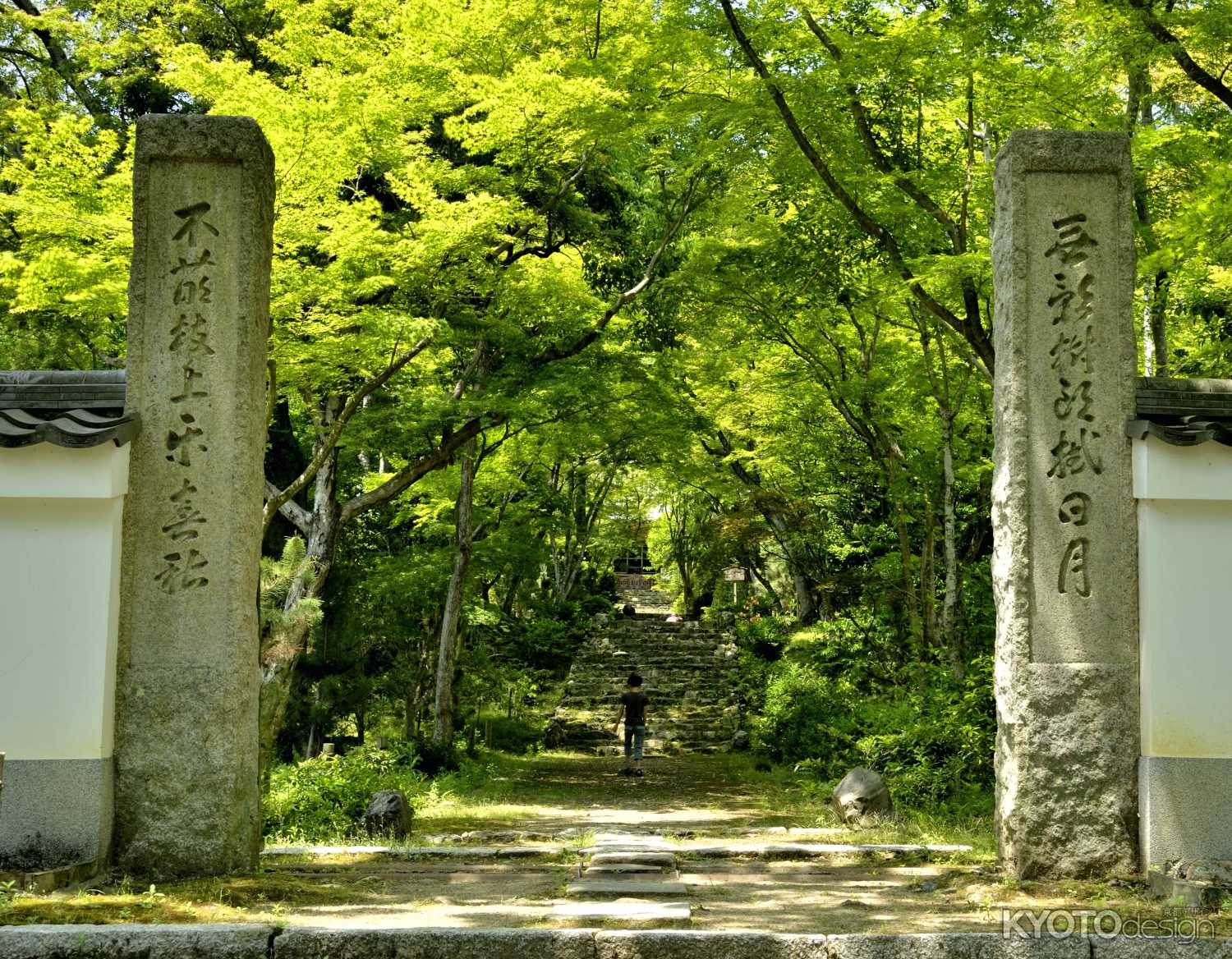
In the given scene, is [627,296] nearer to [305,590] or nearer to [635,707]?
[305,590]

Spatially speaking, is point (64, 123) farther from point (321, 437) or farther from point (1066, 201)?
point (1066, 201)

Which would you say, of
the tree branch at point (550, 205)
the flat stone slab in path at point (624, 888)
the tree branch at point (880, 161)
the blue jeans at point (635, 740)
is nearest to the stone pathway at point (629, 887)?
the flat stone slab in path at point (624, 888)

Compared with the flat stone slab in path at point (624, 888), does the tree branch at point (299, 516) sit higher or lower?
higher

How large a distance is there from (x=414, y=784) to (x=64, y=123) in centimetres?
927

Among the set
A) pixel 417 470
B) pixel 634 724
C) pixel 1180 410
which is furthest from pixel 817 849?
pixel 634 724

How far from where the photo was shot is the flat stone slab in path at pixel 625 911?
20.0 ft

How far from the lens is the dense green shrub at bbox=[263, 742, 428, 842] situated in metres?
10.3

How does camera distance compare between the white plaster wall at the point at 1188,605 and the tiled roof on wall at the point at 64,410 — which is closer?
the tiled roof on wall at the point at 64,410

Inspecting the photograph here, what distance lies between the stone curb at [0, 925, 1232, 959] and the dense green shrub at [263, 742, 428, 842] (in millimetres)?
4595

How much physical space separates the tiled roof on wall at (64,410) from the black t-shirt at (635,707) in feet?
41.5

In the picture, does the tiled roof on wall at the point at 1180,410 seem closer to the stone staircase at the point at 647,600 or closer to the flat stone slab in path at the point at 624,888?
the flat stone slab in path at the point at 624,888

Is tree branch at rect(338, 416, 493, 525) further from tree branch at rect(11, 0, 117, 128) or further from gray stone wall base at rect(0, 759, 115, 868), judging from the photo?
gray stone wall base at rect(0, 759, 115, 868)

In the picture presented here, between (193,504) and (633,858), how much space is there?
406 centimetres

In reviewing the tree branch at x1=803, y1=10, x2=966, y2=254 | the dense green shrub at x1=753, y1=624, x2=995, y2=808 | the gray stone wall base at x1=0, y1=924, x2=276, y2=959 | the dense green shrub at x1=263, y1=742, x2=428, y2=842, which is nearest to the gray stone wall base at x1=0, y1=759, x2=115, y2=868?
the gray stone wall base at x1=0, y1=924, x2=276, y2=959
